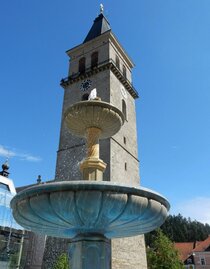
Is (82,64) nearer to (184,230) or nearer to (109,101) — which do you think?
(109,101)

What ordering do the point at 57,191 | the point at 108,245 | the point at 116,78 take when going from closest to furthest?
the point at 57,191
the point at 108,245
the point at 116,78

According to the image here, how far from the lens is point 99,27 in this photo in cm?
3716

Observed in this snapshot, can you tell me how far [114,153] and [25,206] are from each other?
721 inches

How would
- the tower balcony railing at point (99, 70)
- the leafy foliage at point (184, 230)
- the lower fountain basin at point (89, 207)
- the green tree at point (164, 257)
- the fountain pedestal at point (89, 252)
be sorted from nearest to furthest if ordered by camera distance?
1. the lower fountain basin at point (89, 207)
2. the fountain pedestal at point (89, 252)
3. the green tree at point (164, 257)
4. the tower balcony railing at point (99, 70)
5. the leafy foliage at point (184, 230)

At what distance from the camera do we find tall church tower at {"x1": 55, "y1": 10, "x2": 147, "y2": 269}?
22292mm

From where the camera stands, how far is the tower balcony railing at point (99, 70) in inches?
1168

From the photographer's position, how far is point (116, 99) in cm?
2828

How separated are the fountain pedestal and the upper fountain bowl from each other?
127 inches

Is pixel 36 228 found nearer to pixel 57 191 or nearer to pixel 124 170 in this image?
pixel 57 191

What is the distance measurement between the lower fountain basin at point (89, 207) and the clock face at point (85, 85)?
24.4 metres

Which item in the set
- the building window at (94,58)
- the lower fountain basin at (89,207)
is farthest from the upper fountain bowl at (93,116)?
the building window at (94,58)

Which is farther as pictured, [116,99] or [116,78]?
[116,78]

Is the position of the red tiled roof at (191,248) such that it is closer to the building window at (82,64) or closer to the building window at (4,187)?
the building window at (4,187)

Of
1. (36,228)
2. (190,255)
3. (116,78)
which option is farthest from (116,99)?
(190,255)
